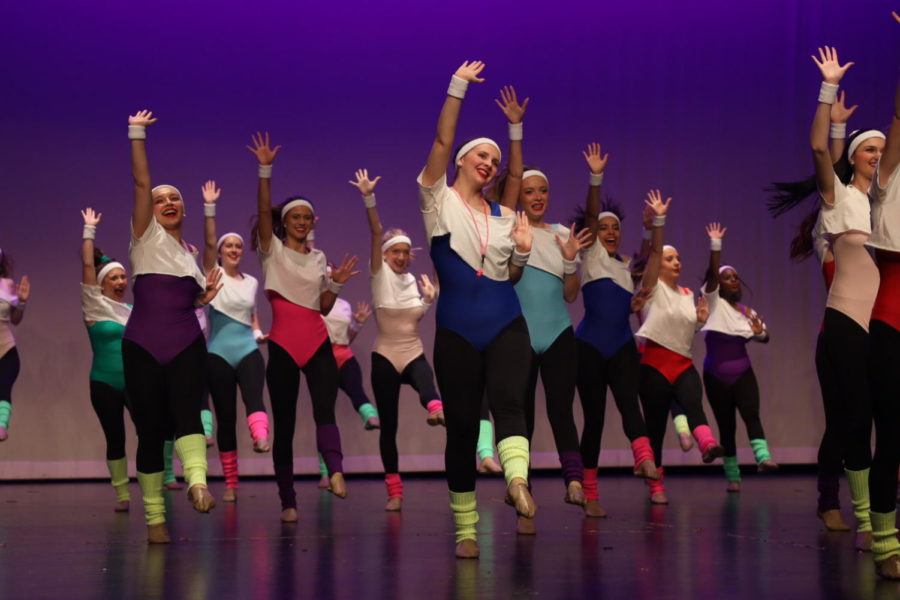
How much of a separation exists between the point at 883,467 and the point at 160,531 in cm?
273

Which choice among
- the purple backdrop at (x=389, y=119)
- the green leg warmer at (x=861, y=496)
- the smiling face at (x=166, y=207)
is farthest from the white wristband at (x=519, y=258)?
the purple backdrop at (x=389, y=119)

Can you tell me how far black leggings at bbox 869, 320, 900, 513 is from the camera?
338 centimetres

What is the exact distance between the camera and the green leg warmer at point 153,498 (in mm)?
4539

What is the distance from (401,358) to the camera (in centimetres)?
629

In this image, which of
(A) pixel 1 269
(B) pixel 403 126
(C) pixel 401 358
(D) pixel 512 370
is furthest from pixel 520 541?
(B) pixel 403 126

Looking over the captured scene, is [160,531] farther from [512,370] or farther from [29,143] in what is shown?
[29,143]

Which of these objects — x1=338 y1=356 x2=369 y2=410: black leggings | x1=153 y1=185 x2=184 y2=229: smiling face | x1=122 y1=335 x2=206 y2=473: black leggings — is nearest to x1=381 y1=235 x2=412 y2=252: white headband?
x1=338 y1=356 x2=369 y2=410: black leggings

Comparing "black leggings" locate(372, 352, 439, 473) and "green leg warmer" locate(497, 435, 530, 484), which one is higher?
"black leggings" locate(372, 352, 439, 473)

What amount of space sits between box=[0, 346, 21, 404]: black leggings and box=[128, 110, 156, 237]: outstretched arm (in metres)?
3.11

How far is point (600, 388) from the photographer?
5.67 metres

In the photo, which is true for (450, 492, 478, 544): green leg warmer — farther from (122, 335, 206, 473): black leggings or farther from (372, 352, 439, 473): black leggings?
(372, 352, 439, 473): black leggings

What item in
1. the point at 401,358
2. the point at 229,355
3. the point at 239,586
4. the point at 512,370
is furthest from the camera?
the point at 229,355

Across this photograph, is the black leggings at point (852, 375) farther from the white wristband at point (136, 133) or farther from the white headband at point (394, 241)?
the white headband at point (394, 241)

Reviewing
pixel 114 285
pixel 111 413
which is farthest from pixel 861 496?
pixel 114 285
